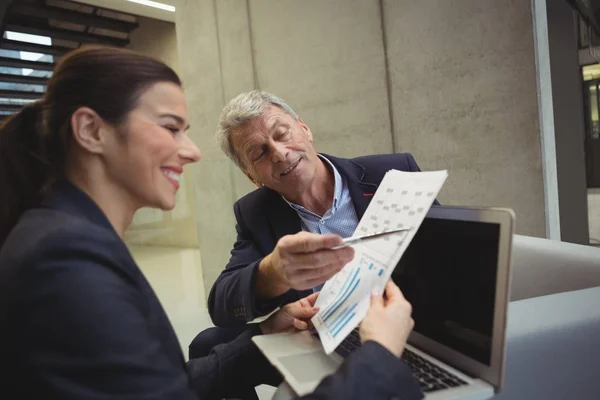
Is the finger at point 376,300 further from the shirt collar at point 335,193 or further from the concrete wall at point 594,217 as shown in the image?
the concrete wall at point 594,217

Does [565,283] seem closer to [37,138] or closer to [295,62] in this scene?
[37,138]

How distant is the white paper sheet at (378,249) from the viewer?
2.64 ft

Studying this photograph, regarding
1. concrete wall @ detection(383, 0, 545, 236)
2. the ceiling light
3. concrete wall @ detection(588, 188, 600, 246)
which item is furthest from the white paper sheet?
the ceiling light

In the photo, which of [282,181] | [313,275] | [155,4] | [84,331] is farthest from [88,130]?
[155,4]

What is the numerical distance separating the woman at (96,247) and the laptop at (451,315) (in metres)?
0.13

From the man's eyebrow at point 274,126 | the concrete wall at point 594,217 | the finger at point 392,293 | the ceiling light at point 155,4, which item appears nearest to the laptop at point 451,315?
the finger at point 392,293

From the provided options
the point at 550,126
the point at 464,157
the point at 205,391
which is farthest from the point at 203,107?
the point at 205,391

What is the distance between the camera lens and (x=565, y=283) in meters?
1.42

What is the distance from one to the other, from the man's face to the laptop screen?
64 cm

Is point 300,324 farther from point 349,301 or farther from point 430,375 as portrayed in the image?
point 430,375

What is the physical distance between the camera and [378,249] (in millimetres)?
847

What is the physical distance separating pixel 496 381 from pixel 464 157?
2.09 metres

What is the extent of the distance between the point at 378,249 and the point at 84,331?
20.1 inches

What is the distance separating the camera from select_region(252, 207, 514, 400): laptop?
757 millimetres
